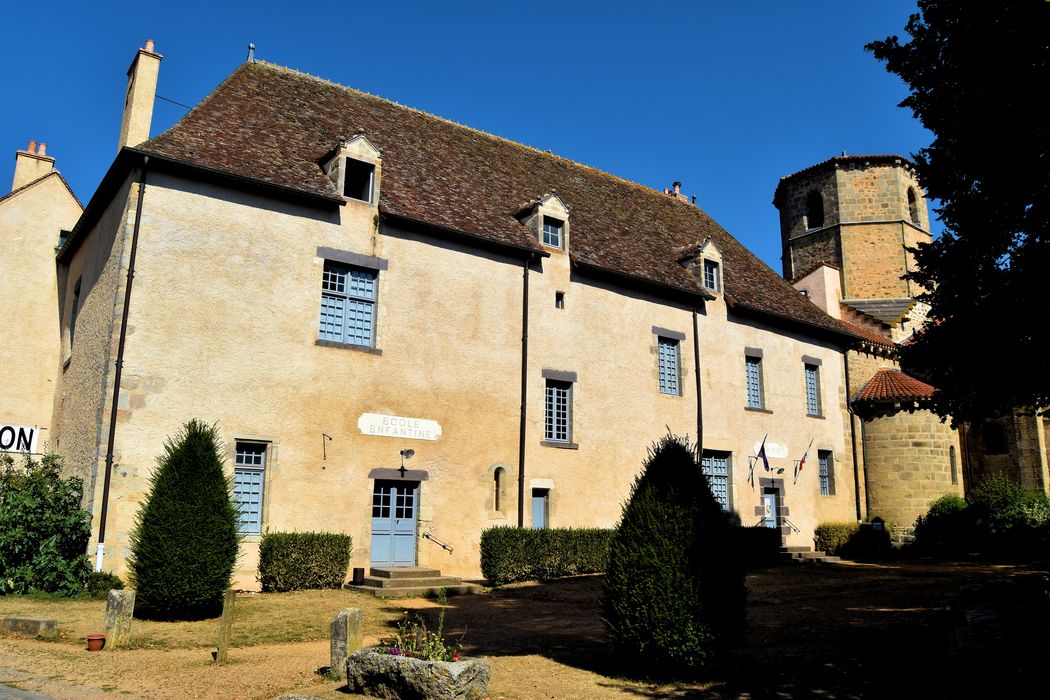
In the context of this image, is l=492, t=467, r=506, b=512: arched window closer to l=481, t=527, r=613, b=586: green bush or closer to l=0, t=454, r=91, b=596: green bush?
l=481, t=527, r=613, b=586: green bush

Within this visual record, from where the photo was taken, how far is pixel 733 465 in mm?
20469

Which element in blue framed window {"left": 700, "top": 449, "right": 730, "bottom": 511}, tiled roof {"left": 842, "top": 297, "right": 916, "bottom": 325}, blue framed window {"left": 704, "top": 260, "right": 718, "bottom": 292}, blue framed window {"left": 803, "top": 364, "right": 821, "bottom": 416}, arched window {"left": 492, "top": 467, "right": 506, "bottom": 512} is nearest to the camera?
arched window {"left": 492, "top": 467, "right": 506, "bottom": 512}

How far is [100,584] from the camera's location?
11.9 m

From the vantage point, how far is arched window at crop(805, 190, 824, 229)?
3344 centimetres

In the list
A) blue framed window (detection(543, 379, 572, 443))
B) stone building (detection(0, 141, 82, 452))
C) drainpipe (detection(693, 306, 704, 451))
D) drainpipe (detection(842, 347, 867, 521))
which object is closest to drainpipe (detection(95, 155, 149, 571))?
stone building (detection(0, 141, 82, 452))

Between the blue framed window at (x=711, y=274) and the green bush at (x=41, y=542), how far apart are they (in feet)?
50.7

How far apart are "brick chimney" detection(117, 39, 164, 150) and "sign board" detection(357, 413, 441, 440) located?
682 cm

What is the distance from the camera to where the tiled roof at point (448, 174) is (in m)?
15.2

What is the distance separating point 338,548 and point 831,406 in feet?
52.5

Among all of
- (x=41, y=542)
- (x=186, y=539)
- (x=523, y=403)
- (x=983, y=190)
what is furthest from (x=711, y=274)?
(x=41, y=542)

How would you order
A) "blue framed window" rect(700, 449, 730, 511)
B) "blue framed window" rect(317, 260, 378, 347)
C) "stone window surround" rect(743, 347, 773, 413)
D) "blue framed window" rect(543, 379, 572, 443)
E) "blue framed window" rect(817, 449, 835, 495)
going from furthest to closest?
"blue framed window" rect(817, 449, 835, 495) < "stone window surround" rect(743, 347, 773, 413) < "blue framed window" rect(700, 449, 730, 511) < "blue framed window" rect(543, 379, 572, 443) < "blue framed window" rect(317, 260, 378, 347)

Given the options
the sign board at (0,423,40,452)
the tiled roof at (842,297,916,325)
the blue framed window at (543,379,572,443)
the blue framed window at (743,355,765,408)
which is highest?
the tiled roof at (842,297,916,325)

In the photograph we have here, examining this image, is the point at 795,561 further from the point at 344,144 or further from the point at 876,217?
the point at 876,217

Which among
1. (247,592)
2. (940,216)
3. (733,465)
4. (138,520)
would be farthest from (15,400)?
(940,216)
